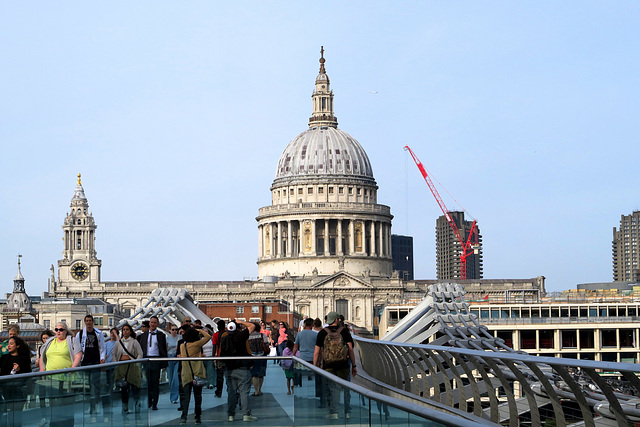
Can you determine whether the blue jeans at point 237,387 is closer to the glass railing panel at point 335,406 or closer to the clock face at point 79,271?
the glass railing panel at point 335,406

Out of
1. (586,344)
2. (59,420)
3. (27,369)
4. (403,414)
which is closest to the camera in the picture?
(403,414)

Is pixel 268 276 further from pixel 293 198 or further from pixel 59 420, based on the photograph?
pixel 59 420

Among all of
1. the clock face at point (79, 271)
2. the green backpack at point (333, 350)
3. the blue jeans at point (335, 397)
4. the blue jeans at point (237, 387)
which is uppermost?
the clock face at point (79, 271)

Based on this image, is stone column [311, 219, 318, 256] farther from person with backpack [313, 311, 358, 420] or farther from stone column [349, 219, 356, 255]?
person with backpack [313, 311, 358, 420]

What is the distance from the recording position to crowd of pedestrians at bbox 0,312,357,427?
17.2 metres

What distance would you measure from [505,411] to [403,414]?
490 inches

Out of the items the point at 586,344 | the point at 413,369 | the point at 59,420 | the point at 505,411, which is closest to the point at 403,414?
the point at 59,420

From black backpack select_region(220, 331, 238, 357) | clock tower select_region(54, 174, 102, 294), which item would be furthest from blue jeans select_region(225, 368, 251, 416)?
clock tower select_region(54, 174, 102, 294)

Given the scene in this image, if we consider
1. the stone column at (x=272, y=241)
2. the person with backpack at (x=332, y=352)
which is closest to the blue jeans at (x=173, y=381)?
the person with backpack at (x=332, y=352)

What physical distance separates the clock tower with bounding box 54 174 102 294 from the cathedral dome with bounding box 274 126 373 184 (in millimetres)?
29886

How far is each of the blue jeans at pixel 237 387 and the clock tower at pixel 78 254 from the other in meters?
162

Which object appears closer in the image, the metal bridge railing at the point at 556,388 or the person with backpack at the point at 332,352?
the metal bridge railing at the point at 556,388

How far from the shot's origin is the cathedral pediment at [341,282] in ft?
568

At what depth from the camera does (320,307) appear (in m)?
174
